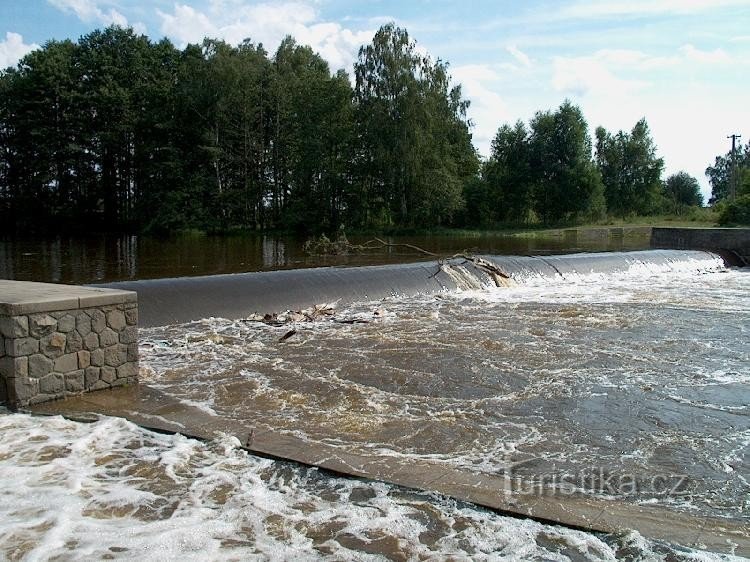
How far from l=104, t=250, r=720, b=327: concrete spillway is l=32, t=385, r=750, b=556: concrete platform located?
15.2 feet

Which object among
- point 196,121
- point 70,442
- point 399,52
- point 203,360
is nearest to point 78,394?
point 70,442

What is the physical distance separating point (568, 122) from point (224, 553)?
47.0m

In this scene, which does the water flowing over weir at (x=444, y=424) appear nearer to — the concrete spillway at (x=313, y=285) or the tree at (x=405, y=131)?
the concrete spillway at (x=313, y=285)

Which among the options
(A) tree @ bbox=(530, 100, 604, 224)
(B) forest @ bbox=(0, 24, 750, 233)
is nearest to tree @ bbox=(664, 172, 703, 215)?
(B) forest @ bbox=(0, 24, 750, 233)

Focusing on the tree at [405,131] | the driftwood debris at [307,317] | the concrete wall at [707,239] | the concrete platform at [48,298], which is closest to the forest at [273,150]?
the tree at [405,131]

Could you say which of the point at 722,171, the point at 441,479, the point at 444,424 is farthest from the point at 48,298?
the point at 722,171

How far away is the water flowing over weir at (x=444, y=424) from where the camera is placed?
3.67m

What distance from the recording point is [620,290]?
51.5 ft

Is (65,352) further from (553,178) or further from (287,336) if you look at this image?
(553,178)

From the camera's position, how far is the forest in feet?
136

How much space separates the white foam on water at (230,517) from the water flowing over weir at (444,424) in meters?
0.02

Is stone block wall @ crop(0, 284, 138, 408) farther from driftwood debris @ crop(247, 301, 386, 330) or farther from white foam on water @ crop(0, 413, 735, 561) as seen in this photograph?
driftwood debris @ crop(247, 301, 386, 330)

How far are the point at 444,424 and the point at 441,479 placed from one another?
1.37 m

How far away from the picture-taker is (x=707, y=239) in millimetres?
25188
